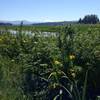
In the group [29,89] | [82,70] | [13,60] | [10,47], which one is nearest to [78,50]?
[82,70]

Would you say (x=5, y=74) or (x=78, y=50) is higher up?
(x=78, y=50)

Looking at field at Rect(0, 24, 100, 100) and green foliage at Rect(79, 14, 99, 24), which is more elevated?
green foliage at Rect(79, 14, 99, 24)

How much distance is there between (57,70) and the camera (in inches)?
213

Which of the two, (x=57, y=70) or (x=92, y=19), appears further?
(x=92, y=19)

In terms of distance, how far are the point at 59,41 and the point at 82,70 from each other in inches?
38.7

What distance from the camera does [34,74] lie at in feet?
18.8

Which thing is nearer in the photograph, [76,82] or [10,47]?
[76,82]

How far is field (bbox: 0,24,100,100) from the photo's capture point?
530 cm

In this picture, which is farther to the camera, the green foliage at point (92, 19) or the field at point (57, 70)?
the green foliage at point (92, 19)

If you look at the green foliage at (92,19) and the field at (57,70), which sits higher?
the green foliage at (92,19)

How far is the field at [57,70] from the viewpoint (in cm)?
530

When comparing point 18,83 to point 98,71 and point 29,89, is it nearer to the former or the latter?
point 29,89

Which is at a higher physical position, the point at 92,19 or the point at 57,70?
the point at 92,19

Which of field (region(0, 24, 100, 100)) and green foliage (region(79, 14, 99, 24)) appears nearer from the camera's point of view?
field (region(0, 24, 100, 100))
